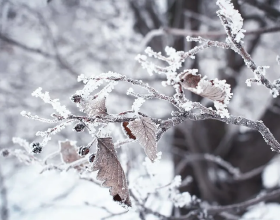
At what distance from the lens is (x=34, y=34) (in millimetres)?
3254

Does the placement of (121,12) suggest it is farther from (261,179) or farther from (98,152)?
(98,152)

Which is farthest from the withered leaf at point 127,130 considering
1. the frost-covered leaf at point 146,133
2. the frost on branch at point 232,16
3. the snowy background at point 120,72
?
the snowy background at point 120,72

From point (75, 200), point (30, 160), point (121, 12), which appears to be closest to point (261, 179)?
point (75, 200)

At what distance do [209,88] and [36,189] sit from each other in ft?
9.69

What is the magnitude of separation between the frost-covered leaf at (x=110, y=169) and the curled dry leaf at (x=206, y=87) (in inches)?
7.7

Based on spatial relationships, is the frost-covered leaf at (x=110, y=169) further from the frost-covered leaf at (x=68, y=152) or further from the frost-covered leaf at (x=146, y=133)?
the frost-covered leaf at (x=68, y=152)

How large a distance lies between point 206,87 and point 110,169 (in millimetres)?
255

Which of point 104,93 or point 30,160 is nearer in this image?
point 104,93

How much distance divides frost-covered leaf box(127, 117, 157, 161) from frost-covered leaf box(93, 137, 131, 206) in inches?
2.3

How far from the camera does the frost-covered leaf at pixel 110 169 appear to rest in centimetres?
64

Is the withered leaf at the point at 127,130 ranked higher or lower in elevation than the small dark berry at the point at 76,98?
lower

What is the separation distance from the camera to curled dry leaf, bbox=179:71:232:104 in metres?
0.61

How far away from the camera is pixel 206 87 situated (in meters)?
0.61

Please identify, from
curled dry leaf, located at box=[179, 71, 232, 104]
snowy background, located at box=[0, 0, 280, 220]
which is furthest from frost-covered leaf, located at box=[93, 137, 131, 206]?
snowy background, located at box=[0, 0, 280, 220]
